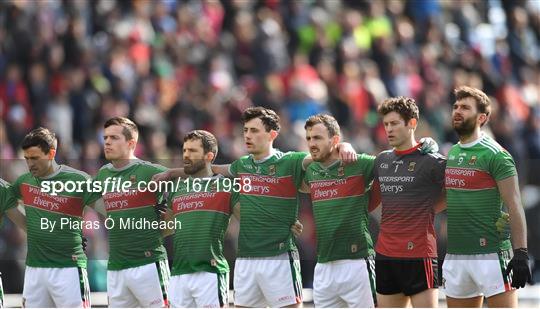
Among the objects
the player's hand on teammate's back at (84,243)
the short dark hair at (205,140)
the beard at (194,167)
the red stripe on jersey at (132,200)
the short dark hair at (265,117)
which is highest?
the short dark hair at (265,117)

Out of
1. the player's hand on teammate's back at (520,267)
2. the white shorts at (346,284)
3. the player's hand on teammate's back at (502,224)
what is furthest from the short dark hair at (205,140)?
the player's hand on teammate's back at (520,267)

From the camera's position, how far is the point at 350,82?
19.5 metres

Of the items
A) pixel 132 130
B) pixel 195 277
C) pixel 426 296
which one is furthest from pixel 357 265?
pixel 132 130

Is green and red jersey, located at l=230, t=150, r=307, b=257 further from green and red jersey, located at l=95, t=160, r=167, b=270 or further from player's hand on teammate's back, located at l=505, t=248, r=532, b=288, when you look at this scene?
player's hand on teammate's back, located at l=505, t=248, r=532, b=288

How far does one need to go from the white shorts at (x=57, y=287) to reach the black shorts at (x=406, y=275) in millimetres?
2856

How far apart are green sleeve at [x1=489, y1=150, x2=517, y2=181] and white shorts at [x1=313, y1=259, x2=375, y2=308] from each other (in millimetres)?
1414

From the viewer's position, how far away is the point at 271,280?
476 inches

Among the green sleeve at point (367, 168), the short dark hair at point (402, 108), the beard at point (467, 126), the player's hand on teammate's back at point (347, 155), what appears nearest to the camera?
the beard at point (467, 126)

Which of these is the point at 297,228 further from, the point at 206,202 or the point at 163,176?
the point at 163,176

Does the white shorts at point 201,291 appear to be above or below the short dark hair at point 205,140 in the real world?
below

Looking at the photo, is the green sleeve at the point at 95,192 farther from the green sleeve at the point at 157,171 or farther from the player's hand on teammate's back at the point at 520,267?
the player's hand on teammate's back at the point at 520,267

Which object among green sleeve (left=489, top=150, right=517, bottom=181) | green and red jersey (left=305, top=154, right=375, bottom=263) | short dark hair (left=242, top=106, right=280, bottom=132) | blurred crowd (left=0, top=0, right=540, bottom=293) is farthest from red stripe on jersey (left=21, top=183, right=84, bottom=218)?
blurred crowd (left=0, top=0, right=540, bottom=293)

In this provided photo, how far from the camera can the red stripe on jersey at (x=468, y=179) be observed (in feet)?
37.4

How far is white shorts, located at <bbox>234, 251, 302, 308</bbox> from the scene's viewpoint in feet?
39.7
